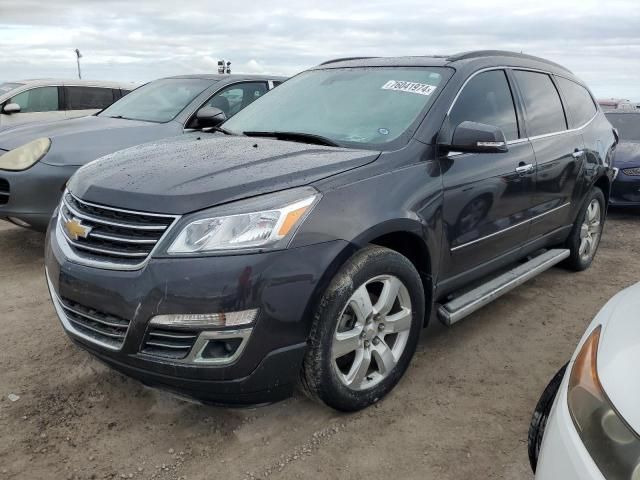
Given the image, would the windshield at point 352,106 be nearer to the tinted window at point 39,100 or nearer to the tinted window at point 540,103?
the tinted window at point 540,103

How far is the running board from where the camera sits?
3.21 m

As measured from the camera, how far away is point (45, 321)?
371 centimetres

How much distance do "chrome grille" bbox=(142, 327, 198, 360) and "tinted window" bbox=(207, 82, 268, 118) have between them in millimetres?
3867

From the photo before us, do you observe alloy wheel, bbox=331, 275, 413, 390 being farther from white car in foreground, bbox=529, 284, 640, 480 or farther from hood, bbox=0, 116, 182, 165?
hood, bbox=0, 116, 182, 165

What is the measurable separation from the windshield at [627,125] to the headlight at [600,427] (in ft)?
26.4

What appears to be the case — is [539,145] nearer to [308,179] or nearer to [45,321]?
[308,179]

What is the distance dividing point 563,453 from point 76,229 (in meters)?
2.11

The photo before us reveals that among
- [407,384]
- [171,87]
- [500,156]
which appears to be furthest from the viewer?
[171,87]

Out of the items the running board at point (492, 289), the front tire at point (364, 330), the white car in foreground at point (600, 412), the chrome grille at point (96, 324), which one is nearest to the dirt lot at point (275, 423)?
the front tire at point (364, 330)

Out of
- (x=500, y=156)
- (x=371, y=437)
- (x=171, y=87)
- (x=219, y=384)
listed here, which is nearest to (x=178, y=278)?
(x=219, y=384)

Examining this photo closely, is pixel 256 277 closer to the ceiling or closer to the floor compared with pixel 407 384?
closer to the ceiling

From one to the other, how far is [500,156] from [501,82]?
0.57m

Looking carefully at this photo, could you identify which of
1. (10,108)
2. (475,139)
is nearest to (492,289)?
(475,139)

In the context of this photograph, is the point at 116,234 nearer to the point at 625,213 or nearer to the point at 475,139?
the point at 475,139
